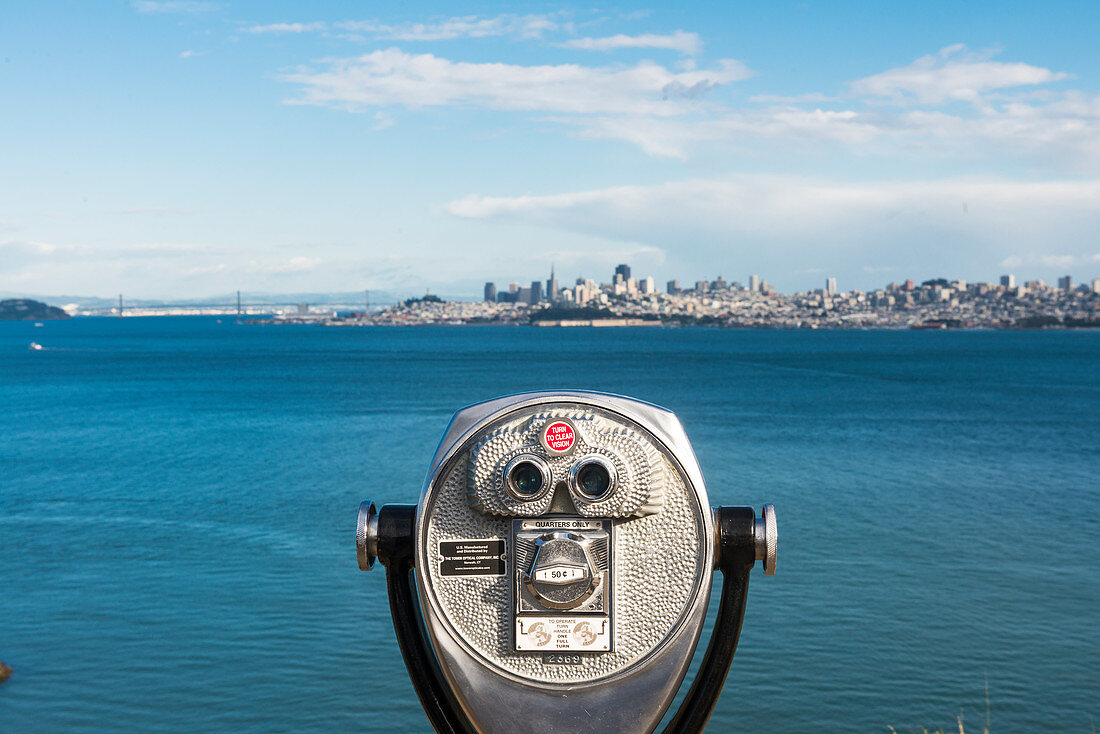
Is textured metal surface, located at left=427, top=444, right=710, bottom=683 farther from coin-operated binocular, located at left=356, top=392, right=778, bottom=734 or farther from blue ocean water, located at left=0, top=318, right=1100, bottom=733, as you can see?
blue ocean water, located at left=0, top=318, right=1100, bottom=733

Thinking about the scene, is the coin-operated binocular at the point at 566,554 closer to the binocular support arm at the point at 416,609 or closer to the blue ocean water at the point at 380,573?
the binocular support arm at the point at 416,609

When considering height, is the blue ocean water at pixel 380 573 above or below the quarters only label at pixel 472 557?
below

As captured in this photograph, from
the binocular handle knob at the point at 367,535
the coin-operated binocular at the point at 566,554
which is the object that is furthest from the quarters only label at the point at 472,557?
the binocular handle knob at the point at 367,535

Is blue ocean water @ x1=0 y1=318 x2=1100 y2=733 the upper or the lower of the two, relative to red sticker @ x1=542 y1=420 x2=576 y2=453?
lower

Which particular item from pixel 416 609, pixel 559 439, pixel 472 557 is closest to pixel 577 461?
pixel 559 439

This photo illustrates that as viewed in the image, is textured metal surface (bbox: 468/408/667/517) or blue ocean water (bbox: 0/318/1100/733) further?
blue ocean water (bbox: 0/318/1100/733)

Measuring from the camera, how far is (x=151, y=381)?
64.9 m

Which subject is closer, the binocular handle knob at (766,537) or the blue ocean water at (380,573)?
the binocular handle knob at (766,537)

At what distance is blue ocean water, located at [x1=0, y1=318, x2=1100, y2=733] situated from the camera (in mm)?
13344

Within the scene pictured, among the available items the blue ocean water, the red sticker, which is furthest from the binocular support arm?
the blue ocean water

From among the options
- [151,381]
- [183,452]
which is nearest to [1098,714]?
[183,452]

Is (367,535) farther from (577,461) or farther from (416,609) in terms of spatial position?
(577,461)

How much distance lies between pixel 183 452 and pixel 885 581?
2402cm

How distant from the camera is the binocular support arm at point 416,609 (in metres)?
2.21
